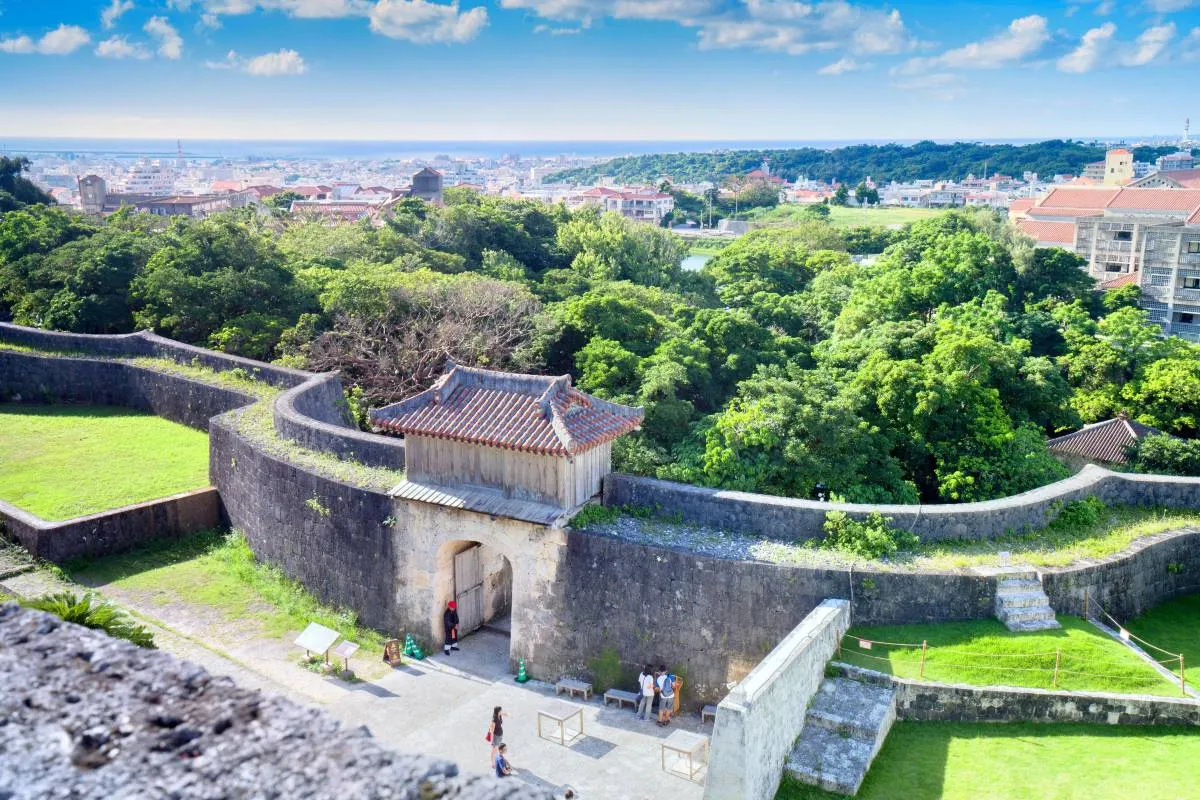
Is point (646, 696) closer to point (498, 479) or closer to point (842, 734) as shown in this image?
point (842, 734)

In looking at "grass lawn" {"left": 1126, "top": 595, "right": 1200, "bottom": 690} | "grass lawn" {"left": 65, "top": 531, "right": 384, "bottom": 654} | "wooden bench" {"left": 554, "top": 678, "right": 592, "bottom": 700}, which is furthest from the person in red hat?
"grass lawn" {"left": 1126, "top": 595, "right": 1200, "bottom": 690}

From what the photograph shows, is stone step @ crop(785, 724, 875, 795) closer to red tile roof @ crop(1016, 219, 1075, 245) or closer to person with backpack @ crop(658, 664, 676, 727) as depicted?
person with backpack @ crop(658, 664, 676, 727)

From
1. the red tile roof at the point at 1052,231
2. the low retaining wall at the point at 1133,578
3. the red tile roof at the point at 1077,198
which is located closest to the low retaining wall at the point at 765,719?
the low retaining wall at the point at 1133,578

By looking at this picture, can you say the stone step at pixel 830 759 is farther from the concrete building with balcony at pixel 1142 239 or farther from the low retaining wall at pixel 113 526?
the concrete building with balcony at pixel 1142 239

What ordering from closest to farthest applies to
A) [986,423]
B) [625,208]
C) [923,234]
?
1. [986,423]
2. [923,234]
3. [625,208]

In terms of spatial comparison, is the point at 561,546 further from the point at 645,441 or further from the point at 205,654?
the point at 645,441


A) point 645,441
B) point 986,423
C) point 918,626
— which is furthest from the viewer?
point 645,441

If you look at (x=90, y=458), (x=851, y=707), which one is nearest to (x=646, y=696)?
(x=851, y=707)

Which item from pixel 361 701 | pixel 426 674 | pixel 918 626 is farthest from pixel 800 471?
pixel 361 701
